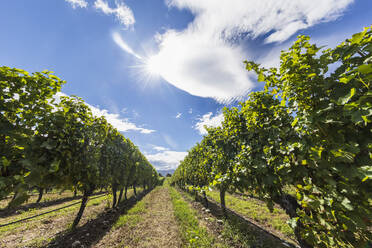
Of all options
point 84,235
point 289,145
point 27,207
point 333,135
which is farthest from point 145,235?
point 27,207

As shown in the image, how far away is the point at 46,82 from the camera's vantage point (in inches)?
121

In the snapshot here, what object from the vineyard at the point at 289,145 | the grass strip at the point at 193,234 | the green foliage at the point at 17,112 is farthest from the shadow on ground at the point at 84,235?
the green foliage at the point at 17,112

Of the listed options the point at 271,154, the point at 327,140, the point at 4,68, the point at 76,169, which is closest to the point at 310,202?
the point at 327,140

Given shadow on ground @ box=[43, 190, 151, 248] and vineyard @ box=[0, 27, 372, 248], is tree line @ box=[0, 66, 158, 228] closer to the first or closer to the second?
vineyard @ box=[0, 27, 372, 248]

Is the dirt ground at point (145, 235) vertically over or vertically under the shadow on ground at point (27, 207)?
under

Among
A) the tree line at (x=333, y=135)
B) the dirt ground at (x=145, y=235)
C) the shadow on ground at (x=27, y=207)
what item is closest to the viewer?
the tree line at (x=333, y=135)

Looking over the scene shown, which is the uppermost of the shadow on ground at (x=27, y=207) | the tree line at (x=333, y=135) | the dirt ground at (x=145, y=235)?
the tree line at (x=333, y=135)

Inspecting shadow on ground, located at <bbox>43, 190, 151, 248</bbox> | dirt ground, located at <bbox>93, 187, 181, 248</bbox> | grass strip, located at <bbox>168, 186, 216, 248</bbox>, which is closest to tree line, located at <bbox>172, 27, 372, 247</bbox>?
grass strip, located at <bbox>168, 186, 216, 248</bbox>

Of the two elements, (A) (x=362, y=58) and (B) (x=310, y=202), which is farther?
(B) (x=310, y=202)

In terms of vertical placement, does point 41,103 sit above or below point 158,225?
above

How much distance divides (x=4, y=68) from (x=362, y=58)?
589cm

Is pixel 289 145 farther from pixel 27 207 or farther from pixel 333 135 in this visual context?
pixel 27 207

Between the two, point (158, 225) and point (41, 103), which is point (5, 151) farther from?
point (158, 225)

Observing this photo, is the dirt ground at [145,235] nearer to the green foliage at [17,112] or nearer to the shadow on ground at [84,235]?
the shadow on ground at [84,235]
